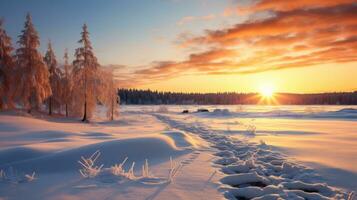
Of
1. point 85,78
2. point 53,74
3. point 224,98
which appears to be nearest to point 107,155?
point 85,78

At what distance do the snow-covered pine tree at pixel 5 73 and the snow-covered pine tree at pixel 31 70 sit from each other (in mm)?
1460

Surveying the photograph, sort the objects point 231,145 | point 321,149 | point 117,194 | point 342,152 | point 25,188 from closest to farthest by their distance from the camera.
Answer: point 117,194
point 25,188
point 342,152
point 321,149
point 231,145

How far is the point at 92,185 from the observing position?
473 cm

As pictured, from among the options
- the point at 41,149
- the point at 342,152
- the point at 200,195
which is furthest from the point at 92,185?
the point at 342,152

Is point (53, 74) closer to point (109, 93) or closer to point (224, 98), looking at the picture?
point (109, 93)

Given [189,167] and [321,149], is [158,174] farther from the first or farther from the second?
[321,149]

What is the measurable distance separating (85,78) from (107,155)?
93.1ft

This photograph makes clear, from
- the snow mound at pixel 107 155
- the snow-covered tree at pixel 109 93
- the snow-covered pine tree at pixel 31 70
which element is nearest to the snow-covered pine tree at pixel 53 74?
the snow-covered pine tree at pixel 31 70

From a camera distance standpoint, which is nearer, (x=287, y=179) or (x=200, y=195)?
(x=200, y=195)

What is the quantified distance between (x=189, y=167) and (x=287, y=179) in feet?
7.42

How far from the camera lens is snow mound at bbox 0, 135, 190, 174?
6.24 meters

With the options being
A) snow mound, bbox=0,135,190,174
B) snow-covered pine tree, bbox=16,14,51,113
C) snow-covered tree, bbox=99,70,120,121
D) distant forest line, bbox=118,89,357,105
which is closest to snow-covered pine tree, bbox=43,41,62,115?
snow-covered pine tree, bbox=16,14,51,113

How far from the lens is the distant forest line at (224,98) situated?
135125mm

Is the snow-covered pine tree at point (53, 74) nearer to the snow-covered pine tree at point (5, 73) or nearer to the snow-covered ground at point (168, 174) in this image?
the snow-covered pine tree at point (5, 73)
